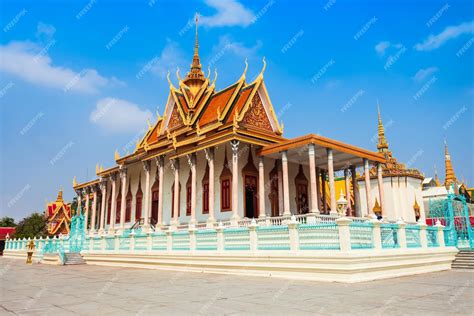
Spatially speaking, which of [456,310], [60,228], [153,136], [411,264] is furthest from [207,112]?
[60,228]

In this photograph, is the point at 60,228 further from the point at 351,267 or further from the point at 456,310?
the point at 456,310

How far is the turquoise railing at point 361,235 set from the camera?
360 inches

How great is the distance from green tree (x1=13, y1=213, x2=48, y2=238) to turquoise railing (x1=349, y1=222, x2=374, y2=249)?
107ft

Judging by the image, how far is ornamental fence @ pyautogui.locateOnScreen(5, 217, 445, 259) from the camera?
916cm

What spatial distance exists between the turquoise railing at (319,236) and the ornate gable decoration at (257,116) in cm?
932

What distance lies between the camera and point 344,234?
8.77 meters

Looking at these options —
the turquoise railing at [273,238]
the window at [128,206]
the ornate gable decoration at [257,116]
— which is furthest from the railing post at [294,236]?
the window at [128,206]

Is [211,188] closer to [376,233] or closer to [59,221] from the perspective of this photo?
[376,233]

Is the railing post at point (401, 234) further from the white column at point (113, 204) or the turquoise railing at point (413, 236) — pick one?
the white column at point (113, 204)

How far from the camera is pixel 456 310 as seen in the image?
17.2ft

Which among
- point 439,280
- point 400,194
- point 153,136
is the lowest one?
point 439,280

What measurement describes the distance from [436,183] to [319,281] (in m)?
34.0

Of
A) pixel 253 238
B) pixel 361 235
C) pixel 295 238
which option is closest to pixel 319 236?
pixel 295 238

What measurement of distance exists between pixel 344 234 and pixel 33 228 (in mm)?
34363
